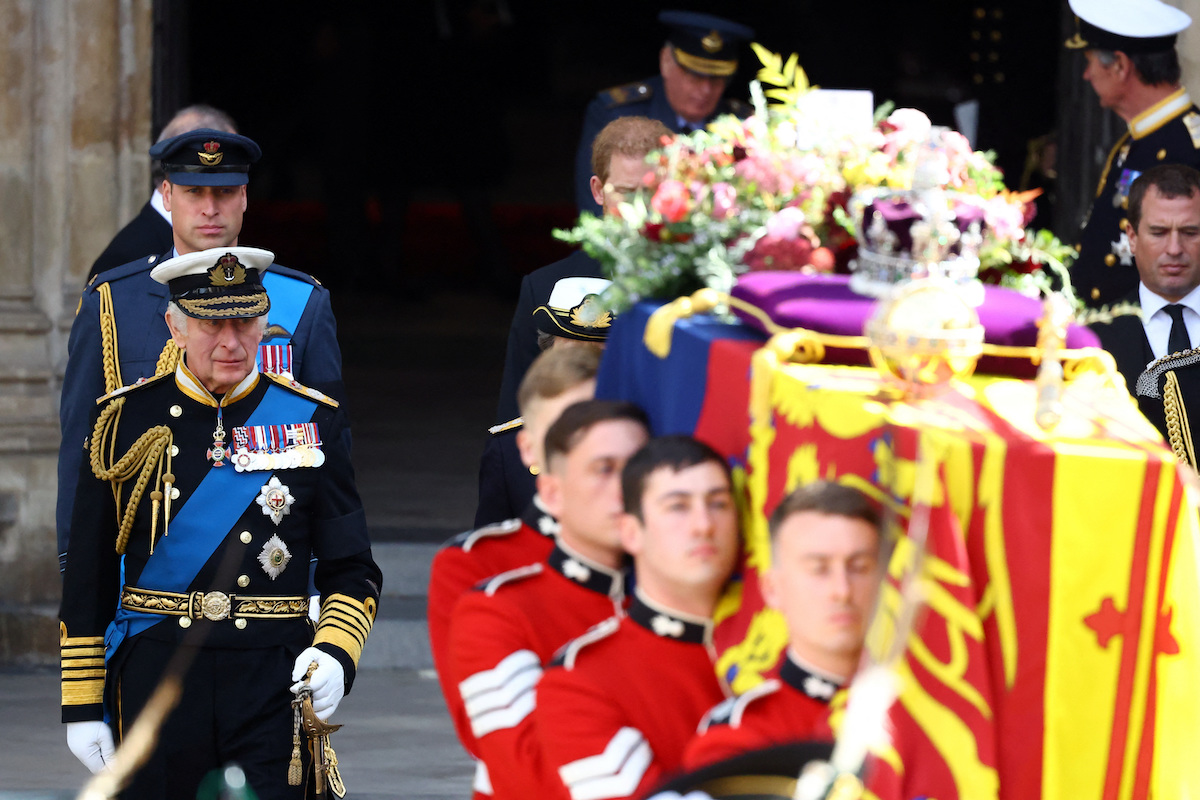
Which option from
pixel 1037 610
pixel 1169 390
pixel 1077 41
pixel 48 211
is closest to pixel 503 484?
pixel 1169 390

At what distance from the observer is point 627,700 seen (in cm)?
244

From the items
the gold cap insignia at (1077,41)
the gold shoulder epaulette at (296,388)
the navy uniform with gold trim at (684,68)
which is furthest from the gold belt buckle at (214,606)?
the gold cap insignia at (1077,41)

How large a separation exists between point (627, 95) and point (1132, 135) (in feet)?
6.08

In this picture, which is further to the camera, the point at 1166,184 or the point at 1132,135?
the point at 1132,135

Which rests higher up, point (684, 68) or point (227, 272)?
point (684, 68)

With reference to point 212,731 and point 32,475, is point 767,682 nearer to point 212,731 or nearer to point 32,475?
point 212,731

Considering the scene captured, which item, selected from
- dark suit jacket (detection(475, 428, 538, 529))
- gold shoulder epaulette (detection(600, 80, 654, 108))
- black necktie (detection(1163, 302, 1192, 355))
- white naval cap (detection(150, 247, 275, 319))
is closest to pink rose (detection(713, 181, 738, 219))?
dark suit jacket (detection(475, 428, 538, 529))

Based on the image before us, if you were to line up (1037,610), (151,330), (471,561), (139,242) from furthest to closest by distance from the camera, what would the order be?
(139,242) < (151,330) < (471,561) < (1037,610)

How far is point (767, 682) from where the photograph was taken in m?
2.26

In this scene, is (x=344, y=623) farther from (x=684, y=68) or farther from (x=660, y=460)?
(x=684, y=68)

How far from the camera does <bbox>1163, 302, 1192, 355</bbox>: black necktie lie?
4.10m

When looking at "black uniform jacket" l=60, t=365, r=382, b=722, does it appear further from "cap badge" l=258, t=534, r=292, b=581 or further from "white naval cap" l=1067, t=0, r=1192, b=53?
"white naval cap" l=1067, t=0, r=1192, b=53

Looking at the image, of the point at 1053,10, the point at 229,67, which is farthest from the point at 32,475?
the point at 229,67

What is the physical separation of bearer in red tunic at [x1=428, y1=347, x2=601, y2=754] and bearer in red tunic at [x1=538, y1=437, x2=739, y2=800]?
40 cm
